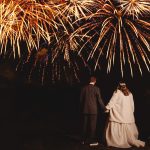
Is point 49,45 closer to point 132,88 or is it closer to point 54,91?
point 54,91

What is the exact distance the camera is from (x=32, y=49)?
14.5 meters

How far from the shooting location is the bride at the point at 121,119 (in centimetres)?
1012

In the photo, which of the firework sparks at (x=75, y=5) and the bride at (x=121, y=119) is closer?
the firework sparks at (x=75, y=5)

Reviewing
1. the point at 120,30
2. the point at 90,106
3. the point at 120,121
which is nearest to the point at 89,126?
the point at 90,106

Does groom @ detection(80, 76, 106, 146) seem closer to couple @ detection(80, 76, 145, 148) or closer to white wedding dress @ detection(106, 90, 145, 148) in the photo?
couple @ detection(80, 76, 145, 148)

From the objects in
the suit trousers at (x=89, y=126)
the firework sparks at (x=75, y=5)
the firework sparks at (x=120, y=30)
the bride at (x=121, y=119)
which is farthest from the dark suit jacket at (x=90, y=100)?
the firework sparks at (x=75, y=5)

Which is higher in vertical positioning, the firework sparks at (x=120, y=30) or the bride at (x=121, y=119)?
the firework sparks at (x=120, y=30)

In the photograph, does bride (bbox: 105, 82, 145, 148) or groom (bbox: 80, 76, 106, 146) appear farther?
groom (bbox: 80, 76, 106, 146)

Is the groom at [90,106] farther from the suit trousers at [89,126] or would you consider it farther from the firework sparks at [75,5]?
the firework sparks at [75,5]

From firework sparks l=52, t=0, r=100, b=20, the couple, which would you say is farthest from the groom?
firework sparks l=52, t=0, r=100, b=20

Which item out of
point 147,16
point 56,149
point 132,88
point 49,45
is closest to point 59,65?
point 49,45

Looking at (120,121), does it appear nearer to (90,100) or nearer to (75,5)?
(90,100)

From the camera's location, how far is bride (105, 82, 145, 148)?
10.1 metres

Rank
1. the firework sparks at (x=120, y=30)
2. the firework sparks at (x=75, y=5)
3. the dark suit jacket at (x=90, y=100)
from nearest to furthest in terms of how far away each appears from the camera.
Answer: the firework sparks at (x=75, y=5), the firework sparks at (x=120, y=30), the dark suit jacket at (x=90, y=100)
